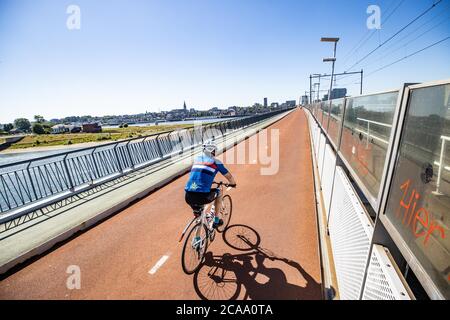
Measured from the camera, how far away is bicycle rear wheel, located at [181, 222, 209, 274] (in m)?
3.99

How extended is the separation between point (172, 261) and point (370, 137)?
417 centimetres

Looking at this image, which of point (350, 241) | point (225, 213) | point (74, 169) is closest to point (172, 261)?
point (225, 213)

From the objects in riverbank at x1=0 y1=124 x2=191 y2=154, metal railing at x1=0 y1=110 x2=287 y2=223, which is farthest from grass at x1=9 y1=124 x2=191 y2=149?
metal railing at x1=0 y1=110 x2=287 y2=223

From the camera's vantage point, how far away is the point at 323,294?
3.49 metres

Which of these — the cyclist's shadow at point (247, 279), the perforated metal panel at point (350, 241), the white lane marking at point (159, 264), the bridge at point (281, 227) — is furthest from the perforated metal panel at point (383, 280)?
the white lane marking at point (159, 264)

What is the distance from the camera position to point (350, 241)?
2.92 metres

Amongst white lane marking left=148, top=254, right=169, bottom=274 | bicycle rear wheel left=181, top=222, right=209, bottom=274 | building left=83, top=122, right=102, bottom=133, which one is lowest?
building left=83, top=122, right=102, bottom=133

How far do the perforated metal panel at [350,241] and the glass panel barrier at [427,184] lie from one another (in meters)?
0.63

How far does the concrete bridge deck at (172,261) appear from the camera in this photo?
148 inches

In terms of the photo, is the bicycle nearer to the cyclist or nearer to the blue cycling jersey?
the cyclist

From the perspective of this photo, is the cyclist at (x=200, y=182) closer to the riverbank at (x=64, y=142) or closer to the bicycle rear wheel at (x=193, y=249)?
the bicycle rear wheel at (x=193, y=249)

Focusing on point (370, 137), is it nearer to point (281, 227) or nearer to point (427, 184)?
point (427, 184)

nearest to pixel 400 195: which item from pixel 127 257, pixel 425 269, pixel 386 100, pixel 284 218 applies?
pixel 425 269

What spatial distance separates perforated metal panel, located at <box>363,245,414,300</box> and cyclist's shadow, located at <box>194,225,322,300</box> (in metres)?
1.67
